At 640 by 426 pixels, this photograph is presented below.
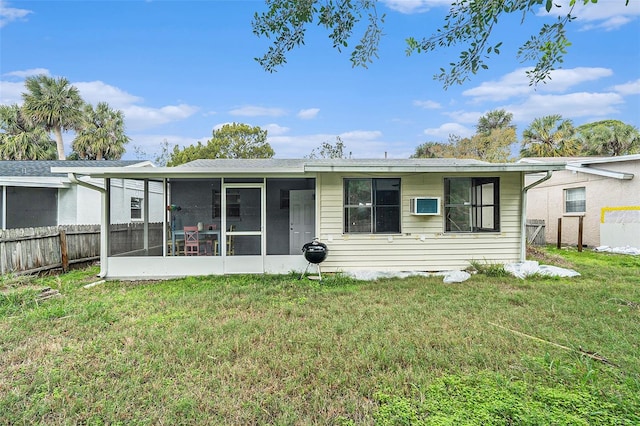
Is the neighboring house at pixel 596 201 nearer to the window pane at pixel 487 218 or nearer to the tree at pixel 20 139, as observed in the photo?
the window pane at pixel 487 218

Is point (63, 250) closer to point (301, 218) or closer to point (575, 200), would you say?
point (301, 218)

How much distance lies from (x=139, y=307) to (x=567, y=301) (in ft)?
20.8

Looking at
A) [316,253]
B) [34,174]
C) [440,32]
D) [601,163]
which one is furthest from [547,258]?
[34,174]

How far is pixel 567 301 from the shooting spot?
5.12m

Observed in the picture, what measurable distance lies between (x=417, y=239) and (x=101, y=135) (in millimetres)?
22642

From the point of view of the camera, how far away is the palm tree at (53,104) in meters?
20.4

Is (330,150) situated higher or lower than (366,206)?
higher

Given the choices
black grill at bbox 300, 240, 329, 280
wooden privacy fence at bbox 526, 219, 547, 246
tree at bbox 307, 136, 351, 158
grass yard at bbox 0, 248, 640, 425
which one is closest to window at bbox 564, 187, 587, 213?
wooden privacy fence at bbox 526, 219, 547, 246

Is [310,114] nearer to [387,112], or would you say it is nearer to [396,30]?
[387,112]

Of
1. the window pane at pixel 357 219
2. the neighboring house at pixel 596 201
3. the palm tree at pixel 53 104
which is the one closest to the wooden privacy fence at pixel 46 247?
the window pane at pixel 357 219

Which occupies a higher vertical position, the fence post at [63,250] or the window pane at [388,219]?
the window pane at [388,219]

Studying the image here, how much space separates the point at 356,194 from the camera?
7258 mm

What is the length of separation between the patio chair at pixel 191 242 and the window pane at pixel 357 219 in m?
3.27

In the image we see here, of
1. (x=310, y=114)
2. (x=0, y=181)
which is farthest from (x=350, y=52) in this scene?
(x=310, y=114)
